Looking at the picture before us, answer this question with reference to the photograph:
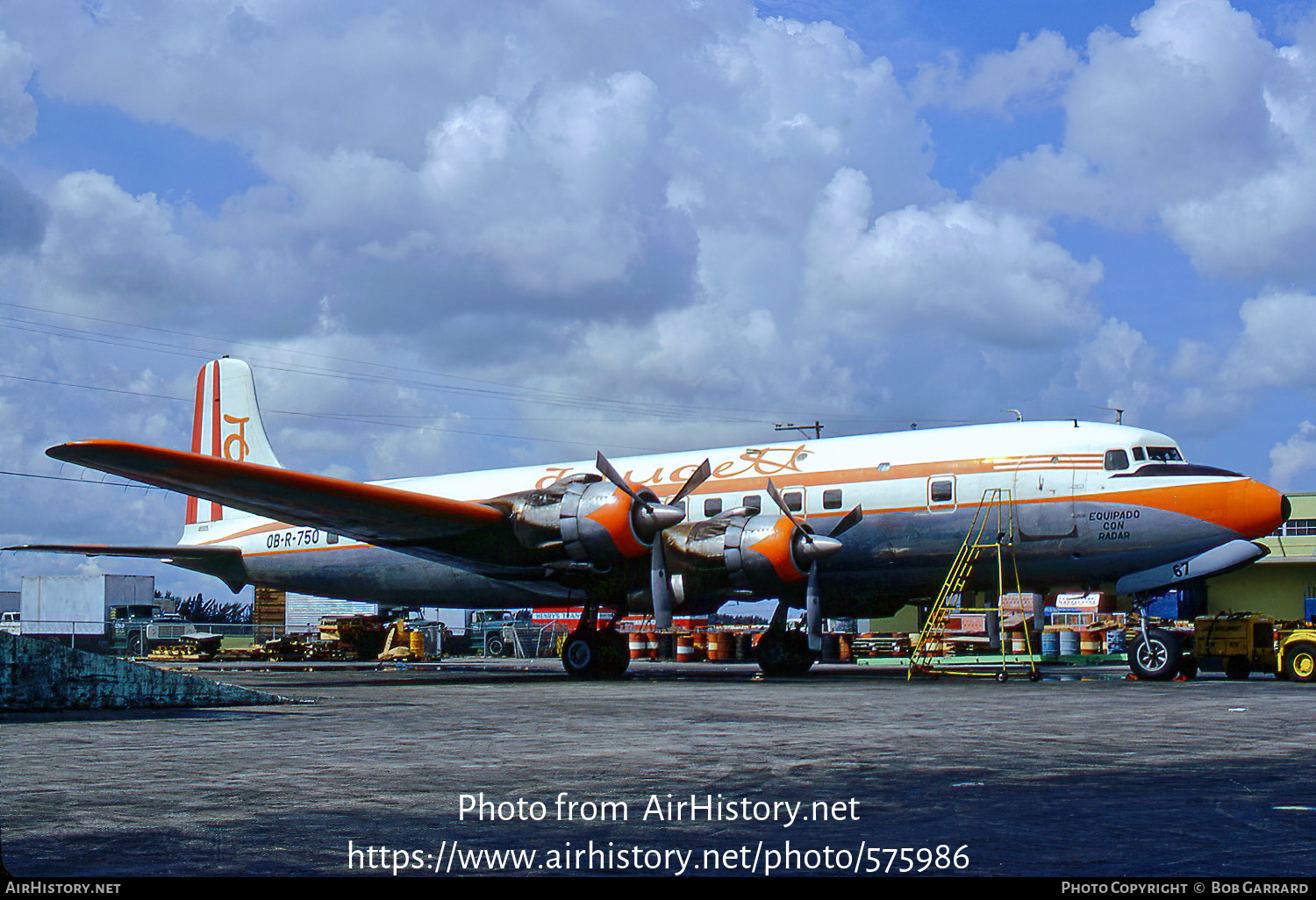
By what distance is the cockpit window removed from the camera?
72.7 ft

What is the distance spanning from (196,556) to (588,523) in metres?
14.6

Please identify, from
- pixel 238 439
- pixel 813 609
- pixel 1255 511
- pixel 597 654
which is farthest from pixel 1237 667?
pixel 238 439

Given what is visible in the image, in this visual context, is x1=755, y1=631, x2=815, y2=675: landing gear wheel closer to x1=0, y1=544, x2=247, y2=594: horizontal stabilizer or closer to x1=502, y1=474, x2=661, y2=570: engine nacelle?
x1=502, y1=474, x2=661, y2=570: engine nacelle

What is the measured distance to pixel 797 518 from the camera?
24047 mm

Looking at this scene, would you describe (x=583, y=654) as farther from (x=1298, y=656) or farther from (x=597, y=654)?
(x=1298, y=656)

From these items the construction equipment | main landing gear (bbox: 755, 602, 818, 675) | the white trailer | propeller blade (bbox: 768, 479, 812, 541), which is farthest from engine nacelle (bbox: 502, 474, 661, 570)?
the white trailer

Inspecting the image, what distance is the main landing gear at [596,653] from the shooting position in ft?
81.4

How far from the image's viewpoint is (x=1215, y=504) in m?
20.9

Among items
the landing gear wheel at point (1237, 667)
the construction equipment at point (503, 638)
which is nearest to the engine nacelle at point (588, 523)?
the landing gear wheel at point (1237, 667)

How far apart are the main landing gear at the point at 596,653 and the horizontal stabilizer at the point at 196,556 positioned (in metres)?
11.6

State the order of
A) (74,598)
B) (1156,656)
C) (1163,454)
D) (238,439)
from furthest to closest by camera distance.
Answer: (74,598) < (238,439) < (1163,454) < (1156,656)
